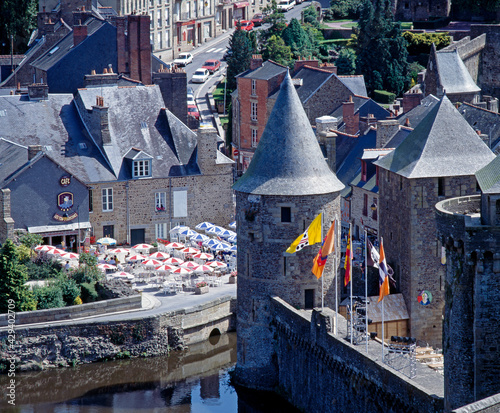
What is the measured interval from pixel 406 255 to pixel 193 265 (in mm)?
12771

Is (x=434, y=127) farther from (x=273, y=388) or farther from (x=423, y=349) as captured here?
(x=273, y=388)

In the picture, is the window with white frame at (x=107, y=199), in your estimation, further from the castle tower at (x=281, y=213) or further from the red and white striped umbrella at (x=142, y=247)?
the castle tower at (x=281, y=213)

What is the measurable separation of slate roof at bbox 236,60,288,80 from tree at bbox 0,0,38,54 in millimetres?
27259

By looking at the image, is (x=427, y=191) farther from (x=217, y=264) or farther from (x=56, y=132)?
(x=56, y=132)

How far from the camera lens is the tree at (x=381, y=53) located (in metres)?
84.8

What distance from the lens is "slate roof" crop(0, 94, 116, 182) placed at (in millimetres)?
57188

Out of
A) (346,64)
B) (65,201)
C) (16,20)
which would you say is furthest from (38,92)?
(16,20)

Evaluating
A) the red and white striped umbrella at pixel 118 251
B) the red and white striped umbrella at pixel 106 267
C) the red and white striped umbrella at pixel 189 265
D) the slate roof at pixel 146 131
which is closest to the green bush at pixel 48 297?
the red and white striped umbrella at pixel 106 267

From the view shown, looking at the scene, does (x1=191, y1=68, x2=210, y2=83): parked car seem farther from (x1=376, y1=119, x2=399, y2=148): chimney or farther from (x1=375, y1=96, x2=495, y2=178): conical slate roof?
(x1=375, y1=96, x2=495, y2=178): conical slate roof

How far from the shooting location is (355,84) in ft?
240

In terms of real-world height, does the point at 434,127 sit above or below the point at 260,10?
below

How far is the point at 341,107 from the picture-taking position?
69062 mm

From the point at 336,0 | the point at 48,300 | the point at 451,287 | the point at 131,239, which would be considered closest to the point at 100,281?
the point at 48,300

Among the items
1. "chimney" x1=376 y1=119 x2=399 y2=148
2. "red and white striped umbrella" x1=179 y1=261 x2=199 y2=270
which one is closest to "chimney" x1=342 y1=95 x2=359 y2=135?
"chimney" x1=376 y1=119 x2=399 y2=148
